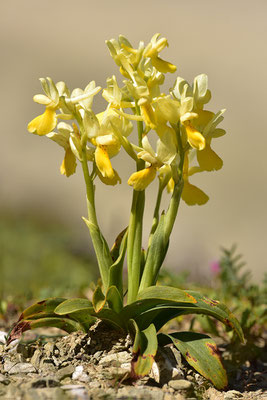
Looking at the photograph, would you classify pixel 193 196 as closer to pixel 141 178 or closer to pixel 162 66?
pixel 141 178

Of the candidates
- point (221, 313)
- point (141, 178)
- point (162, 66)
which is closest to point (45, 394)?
point (221, 313)

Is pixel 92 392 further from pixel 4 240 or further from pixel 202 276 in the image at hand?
pixel 4 240

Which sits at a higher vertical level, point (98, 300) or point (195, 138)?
point (195, 138)

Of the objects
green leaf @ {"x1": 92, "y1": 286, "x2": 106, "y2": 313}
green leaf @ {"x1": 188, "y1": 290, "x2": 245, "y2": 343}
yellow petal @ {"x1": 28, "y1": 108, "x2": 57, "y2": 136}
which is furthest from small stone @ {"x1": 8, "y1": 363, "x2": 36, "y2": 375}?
yellow petal @ {"x1": 28, "y1": 108, "x2": 57, "y2": 136}

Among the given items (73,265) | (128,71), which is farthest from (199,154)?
(73,265)

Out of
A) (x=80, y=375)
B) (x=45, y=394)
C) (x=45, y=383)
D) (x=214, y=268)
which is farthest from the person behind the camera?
(x=214, y=268)

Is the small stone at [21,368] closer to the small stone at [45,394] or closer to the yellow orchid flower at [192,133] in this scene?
the small stone at [45,394]

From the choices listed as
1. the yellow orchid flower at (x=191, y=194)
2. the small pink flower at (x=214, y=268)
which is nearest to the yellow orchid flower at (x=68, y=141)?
the yellow orchid flower at (x=191, y=194)
